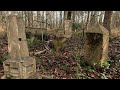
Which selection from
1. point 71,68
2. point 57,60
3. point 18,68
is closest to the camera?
point 18,68

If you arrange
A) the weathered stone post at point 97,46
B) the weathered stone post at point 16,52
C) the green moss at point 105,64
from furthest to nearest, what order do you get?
the weathered stone post at point 97,46 → the green moss at point 105,64 → the weathered stone post at point 16,52

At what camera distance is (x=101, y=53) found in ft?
18.4

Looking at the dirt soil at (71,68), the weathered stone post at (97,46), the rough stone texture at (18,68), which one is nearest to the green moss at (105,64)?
the weathered stone post at (97,46)

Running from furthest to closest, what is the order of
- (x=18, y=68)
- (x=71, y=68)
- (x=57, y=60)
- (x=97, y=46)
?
(x=57, y=60), (x=97, y=46), (x=71, y=68), (x=18, y=68)

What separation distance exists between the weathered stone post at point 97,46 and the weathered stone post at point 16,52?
216cm

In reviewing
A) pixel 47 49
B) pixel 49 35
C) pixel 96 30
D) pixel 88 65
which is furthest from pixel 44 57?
pixel 49 35

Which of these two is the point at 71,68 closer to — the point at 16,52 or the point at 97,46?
the point at 97,46

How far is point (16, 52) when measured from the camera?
4.45 m

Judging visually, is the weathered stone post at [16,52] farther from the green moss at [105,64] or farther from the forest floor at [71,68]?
the green moss at [105,64]

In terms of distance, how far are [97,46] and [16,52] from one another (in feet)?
8.36

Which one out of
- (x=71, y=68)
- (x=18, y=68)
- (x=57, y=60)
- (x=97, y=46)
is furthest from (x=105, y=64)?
(x=18, y=68)

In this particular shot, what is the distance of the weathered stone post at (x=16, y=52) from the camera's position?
4.38 meters

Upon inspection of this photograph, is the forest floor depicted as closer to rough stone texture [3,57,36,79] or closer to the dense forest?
the dense forest
